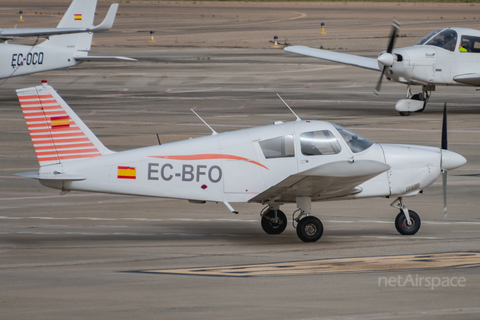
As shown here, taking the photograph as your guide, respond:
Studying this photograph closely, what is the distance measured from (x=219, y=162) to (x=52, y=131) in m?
2.64

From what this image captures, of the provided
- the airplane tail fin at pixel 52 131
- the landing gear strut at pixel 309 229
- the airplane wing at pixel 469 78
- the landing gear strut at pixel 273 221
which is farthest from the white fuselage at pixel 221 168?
the airplane wing at pixel 469 78

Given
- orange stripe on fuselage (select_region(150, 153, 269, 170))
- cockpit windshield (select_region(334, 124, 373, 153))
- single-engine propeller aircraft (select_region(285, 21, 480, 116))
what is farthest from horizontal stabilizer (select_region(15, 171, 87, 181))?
single-engine propeller aircraft (select_region(285, 21, 480, 116))

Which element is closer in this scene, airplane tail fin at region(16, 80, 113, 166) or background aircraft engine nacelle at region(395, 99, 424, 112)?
airplane tail fin at region(16, 80, 113, 166)

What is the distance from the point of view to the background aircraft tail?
1328 inches

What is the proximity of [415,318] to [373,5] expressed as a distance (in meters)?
93.8

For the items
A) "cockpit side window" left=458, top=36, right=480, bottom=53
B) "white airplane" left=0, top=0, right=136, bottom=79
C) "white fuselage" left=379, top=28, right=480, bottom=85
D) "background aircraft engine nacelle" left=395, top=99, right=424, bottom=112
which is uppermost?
"white airplane" left=0, top=0, right=136, bottom=79

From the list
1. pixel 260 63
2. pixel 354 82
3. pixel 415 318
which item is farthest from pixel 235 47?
pixel 415 318

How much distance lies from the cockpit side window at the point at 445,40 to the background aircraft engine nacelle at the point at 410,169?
15.6 m

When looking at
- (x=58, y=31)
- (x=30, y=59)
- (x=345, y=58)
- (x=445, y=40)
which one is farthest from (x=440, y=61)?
(x=30, y=59)

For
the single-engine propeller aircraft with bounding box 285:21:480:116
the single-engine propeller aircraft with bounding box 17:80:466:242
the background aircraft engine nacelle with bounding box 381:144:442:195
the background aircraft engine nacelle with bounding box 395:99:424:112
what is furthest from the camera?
the background aircraft engine nacelle with bounding box 395:99:424:112

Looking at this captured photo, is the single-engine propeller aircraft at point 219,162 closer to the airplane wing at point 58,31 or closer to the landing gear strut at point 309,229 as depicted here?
the landing gear strut at point 309,229

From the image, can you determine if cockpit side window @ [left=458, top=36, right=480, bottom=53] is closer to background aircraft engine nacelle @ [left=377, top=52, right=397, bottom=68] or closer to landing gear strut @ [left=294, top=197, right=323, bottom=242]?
background aircraft engine nacelle @ [left=377, top=52, right=397, bottom=68]

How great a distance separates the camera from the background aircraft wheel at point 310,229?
12117mm

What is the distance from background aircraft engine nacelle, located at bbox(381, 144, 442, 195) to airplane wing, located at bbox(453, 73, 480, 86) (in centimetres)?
1534
